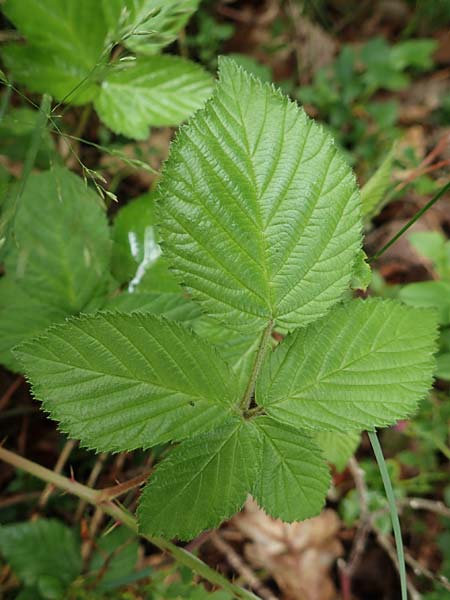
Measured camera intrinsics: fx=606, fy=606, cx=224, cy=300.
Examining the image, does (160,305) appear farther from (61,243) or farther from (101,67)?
(101,67)

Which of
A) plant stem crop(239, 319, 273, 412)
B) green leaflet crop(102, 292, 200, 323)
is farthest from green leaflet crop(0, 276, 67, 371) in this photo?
plant stem crop(239, 319, 273, 412)

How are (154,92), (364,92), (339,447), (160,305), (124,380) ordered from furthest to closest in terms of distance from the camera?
(364,92) → (154,92) → (339,447) → (160,305) → (124,380)

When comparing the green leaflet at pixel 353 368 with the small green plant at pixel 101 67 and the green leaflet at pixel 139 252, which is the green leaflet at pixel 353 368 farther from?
the small green plant at pixel 101 67

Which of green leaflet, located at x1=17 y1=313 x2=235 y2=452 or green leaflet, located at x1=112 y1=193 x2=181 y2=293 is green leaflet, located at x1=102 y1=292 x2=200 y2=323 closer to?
green leaflet, located at x1=112 y1=193 x2=181 y2=293

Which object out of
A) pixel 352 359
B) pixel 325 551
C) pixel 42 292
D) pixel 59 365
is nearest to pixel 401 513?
pixel 325 551

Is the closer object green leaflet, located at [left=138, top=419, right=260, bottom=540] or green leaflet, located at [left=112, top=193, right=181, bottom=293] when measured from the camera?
green leaflet, located at [left=138, top=419, right=260, bottom=540]

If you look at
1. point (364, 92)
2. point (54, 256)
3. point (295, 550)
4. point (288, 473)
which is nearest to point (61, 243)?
point (54, 256)

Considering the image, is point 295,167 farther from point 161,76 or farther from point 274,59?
point 274,59

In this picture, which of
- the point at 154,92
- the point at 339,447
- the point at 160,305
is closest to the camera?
the point at 160,305

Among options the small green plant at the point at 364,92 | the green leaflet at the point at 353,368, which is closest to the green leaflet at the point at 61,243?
the green leaflet at the point at 353,368
